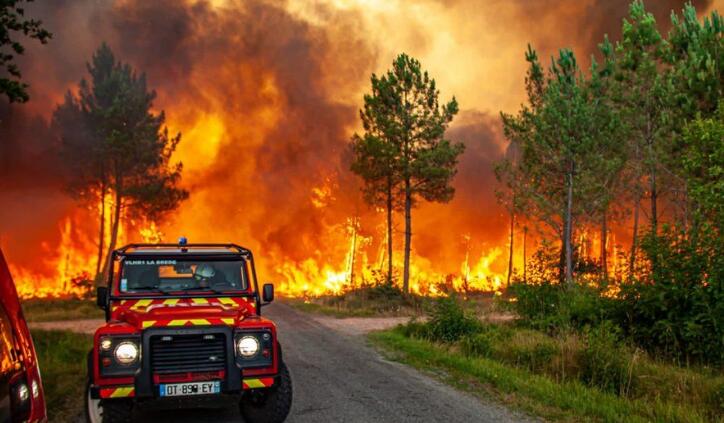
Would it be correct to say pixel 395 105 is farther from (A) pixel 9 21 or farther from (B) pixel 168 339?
(B) pixel 168 339

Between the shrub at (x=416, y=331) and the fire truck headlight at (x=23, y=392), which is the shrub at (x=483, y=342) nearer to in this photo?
the shrub at (x=416, y=331)

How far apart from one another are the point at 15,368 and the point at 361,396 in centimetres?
612

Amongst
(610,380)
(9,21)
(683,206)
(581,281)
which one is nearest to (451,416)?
(610,380)

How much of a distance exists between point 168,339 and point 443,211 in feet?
190

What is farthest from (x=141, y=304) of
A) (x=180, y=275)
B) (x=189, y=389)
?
(x=189, y=389)

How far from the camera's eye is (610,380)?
32.7 feet

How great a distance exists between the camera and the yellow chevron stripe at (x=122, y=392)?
6.20 m

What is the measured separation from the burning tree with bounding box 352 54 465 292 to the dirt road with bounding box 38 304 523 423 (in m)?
18.6

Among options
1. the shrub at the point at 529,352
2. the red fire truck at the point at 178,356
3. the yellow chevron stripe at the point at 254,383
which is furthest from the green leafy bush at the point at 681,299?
the yellow chevron stripe at the point at 254,383

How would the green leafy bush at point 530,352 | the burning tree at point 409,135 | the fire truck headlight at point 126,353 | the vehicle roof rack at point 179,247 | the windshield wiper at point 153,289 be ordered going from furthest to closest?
the burning tree at point 409,135, the green leafy bush at point 530,352, the vehicle roof rack at point 179,247, the windshield wiper at point 153,289, the fire truck headlight at point 126,353

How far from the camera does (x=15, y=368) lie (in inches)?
153

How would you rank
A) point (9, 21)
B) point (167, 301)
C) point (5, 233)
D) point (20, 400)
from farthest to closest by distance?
point (5, 233) < point (9, 21) < point (167, 301) < point (20, 400)

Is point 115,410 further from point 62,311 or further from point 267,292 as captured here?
point 62,311

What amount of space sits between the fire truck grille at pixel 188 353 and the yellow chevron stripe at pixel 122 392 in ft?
1.07
